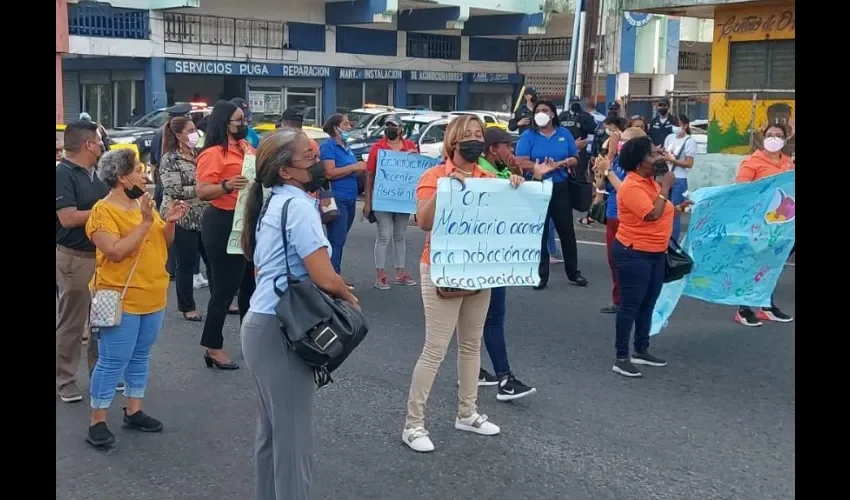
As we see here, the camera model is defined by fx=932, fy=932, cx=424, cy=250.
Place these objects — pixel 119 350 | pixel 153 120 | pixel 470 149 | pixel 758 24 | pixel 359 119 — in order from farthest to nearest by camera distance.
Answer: pixel 359 119 < pixel 153 120 < pixel 758 24 < pixel 470 149 < pixel 119 350

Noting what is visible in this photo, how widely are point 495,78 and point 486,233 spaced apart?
103 feet

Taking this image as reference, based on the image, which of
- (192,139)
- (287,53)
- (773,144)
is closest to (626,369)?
(773,144)

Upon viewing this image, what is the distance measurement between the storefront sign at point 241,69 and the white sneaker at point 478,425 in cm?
2323

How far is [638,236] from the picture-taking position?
6371 millimetres

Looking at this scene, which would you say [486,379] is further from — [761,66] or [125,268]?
[761,66]

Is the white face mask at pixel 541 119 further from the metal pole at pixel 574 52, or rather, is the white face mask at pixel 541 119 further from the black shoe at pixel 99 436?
the metal pole at pixel 574 52

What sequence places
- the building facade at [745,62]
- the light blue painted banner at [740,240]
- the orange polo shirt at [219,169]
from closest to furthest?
1. the orange polo shirt at [219,169]
2. the light blue painted banner at [740,240]
3. the building facade at [745,62]

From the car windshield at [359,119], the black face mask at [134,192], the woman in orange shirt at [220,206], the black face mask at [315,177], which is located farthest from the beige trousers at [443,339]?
the car windshield at [359,119]

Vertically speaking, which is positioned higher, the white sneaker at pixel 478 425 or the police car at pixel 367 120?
the police car at pixel 367 120

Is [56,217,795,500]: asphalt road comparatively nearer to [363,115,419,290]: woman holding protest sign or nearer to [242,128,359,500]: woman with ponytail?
[242,128,359,500]: woman with ponytail

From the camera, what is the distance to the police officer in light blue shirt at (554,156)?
9.16 meters

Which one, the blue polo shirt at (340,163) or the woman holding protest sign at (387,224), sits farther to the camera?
the woman holding protest sign at (387,224)

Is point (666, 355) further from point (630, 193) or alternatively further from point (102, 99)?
point (102, 99)
